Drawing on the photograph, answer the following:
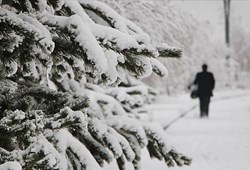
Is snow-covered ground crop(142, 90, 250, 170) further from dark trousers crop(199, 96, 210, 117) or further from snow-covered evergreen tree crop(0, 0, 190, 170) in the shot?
snow-covered evergreen tree crop(0, 0, 190, 170)

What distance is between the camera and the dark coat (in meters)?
12.9

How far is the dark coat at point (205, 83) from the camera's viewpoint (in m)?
12.9

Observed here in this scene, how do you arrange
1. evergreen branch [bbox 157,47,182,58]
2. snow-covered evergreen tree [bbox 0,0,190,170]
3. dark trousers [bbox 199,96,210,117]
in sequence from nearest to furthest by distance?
snow-covered evergreen tree [bbox 0,0,190,170]
evergreen branch [bbox 157,47,182,58]
dark trousers [bbox 199,96,210,117]

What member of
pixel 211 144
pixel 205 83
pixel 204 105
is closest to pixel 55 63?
pixel 211 144

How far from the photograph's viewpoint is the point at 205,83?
510 inches

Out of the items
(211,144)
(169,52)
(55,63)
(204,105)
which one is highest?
(169,52)

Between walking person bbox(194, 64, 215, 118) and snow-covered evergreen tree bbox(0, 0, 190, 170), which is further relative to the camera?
Result: walking person bbox(194, 64, 215, 118)

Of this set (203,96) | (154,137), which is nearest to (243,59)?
(203,96)

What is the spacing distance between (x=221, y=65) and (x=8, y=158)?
37.1 metres

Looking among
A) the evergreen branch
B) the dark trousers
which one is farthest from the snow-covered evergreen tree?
the dark trousers

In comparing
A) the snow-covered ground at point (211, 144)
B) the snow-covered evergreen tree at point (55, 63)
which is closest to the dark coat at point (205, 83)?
the snow-covered ground at point (211, 144)

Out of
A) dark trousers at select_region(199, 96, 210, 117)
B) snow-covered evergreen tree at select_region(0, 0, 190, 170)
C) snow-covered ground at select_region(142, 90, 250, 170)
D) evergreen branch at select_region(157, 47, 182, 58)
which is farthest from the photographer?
dark trousers at select_region(199, 96, 210, 117)

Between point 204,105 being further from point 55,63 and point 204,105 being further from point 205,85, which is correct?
point 55,63

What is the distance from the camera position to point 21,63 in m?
2.42
